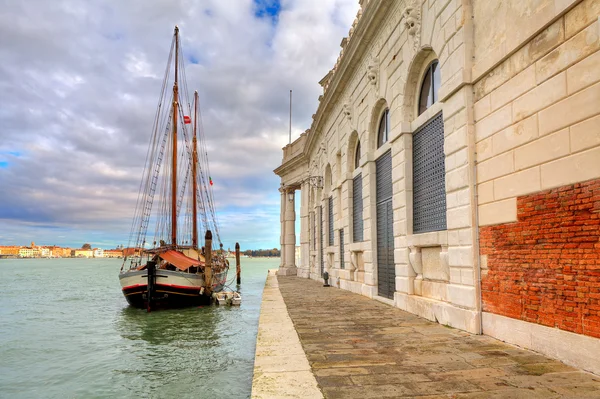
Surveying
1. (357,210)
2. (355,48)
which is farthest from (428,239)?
(355,48)

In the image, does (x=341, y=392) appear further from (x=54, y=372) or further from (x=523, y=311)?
(x=54, y=372)

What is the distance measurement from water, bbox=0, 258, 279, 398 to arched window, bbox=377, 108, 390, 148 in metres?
6.79

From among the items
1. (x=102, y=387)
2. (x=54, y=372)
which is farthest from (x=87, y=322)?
(x=102, y=387)

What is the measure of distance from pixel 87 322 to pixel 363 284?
12.7 metres

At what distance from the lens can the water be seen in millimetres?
8234

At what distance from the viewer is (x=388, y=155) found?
40.4ft

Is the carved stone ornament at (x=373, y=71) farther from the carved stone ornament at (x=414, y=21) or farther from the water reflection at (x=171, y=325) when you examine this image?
the water reflection at (x=171, y=325)

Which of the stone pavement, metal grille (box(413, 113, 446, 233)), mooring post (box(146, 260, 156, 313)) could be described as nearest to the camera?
the stone pavement

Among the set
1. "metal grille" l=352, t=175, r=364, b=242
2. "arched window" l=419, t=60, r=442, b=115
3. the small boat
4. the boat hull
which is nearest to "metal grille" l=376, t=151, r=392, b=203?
"arched window" l=419, t=60, r=442, b=115

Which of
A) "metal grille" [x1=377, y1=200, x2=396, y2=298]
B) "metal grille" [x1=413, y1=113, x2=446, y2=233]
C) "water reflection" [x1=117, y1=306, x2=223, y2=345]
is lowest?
"water reflection" [x1=117, y1=306, x2=223, y2=345]

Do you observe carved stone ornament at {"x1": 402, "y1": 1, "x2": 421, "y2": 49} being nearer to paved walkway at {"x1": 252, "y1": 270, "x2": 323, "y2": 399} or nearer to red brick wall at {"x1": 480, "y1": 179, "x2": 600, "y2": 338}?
red brick wall at {"x1": 480, "y1": 179, "x2": 600, "y2": 338}

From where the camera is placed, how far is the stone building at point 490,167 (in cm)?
497

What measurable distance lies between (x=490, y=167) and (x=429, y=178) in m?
2.68

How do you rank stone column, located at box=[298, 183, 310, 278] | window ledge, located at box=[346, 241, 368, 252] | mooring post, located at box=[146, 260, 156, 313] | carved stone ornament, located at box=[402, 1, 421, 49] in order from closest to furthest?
carved stone ornament, located at box=[402, 1, 421, 49] → window ledge, located at box=[346, 241, 368, 252] → mooring post, located at box=[146, 260, 156, 313] → stone column, located at box=[298, 183, 310, 278]
